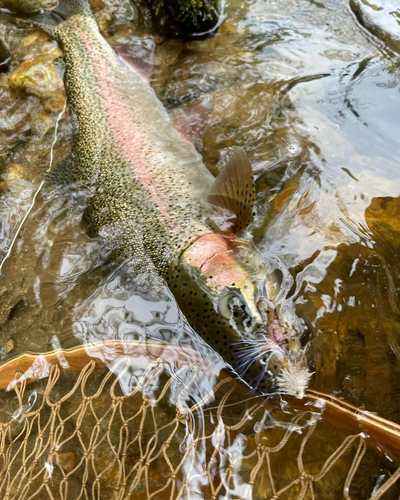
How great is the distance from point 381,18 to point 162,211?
3318 millimetres

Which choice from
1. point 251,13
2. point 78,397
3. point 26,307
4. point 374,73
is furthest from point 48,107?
point 374,73

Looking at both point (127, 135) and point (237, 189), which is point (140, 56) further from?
point (237, 189)

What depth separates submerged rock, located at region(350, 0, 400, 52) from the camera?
157 inches

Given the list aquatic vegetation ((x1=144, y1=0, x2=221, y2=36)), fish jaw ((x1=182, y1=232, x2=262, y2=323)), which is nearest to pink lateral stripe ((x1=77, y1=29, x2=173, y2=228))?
fish jaw ((x1=182, y1=232, x2=262, y2=323))

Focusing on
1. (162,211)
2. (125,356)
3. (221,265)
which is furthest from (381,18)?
(125,356)

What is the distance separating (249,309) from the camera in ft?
7.89

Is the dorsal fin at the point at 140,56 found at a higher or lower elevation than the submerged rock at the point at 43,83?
higher

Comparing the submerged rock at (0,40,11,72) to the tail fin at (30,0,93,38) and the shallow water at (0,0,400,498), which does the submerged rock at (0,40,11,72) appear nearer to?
the shallow water at (0,0,400,498)

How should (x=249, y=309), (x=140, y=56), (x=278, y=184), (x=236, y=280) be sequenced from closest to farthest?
(x=249, y=309) < (x=236, y=280) < (x=278, y=184) < (x=140, y=56)

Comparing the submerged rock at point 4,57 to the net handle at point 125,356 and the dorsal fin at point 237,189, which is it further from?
the net handle at point 125,356

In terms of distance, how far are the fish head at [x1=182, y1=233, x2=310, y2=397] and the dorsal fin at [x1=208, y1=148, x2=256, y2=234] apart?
0.21m

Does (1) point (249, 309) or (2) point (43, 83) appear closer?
(1) point (249, 309)

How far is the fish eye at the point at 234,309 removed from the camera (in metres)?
2.40

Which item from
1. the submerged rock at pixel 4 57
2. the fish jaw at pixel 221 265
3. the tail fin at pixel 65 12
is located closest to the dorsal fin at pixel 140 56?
the tail fin at pixel 65 12
